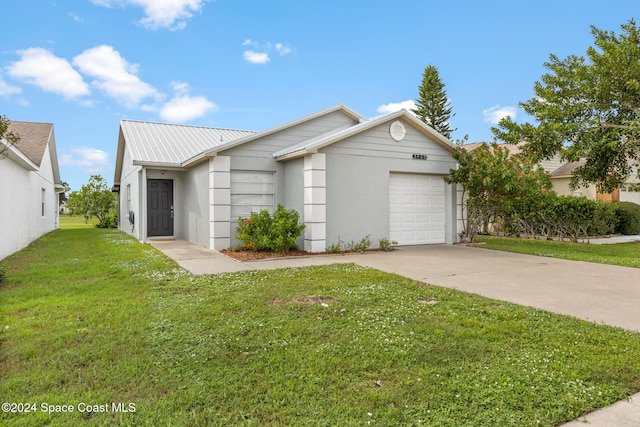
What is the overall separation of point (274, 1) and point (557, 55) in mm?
9105

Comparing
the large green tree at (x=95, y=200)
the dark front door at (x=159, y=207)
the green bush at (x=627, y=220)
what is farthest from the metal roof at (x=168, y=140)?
the green bush at (x=627, y=220)

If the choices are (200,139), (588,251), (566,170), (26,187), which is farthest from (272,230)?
(566,170)

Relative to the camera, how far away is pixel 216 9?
12.2 metres

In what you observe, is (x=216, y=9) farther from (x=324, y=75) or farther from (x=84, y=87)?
(x=84, y=87)

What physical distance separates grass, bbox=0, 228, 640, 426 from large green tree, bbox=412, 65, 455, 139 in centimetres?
2984

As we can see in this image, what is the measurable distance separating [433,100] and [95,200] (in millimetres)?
26928

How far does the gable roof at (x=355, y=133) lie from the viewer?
402 inches

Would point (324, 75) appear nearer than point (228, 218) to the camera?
No

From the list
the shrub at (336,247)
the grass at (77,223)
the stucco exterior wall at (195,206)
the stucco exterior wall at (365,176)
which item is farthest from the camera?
the grass at (77,223)

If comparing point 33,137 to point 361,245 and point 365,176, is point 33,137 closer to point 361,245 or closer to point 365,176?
point 365,176

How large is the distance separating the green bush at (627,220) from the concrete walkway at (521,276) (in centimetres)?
1053

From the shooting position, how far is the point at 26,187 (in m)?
12.7

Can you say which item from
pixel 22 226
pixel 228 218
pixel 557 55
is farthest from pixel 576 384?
pixel 22 226

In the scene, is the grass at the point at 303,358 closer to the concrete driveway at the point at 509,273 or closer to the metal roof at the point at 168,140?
the concrete driveway at the point at 509,273
